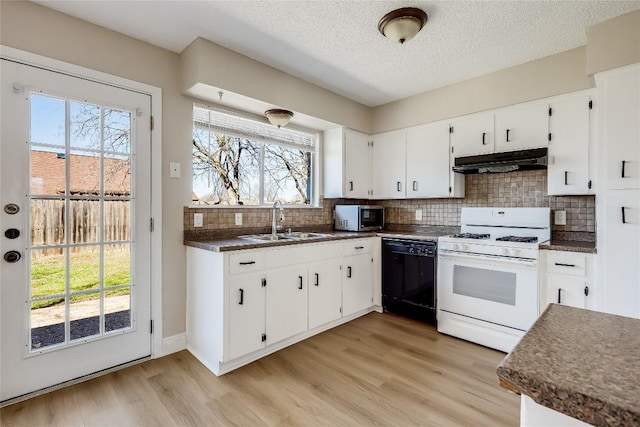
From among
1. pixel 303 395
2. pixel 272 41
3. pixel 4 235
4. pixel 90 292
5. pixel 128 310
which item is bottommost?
pixel 303 395

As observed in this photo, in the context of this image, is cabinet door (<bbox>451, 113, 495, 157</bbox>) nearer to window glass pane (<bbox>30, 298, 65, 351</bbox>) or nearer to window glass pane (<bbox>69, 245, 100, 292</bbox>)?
window glass pane (<bbox>69, 245, 100, 292</bbox>)

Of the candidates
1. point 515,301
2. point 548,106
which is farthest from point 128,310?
point 548,106

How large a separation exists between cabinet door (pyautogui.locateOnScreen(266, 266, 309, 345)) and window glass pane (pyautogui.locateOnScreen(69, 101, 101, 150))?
158cm

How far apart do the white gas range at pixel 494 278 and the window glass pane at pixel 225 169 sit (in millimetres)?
1970

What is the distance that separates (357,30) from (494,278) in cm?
228

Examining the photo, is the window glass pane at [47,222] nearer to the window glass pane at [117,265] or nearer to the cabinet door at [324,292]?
the window glass pane at [117,265]

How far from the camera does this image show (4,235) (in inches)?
72.5

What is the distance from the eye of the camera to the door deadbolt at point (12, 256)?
1.85 meters

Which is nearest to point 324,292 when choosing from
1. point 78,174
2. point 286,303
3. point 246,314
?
point 286,303

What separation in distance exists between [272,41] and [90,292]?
2263mm

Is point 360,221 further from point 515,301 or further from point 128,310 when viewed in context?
point 128,310

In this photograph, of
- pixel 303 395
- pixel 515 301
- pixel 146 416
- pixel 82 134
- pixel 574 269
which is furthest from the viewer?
pixel 515 301

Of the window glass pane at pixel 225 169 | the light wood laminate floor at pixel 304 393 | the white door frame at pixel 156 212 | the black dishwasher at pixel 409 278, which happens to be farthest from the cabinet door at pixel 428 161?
the white door frame at pixel 156 212

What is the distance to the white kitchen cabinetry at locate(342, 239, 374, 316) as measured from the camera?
3.10m
